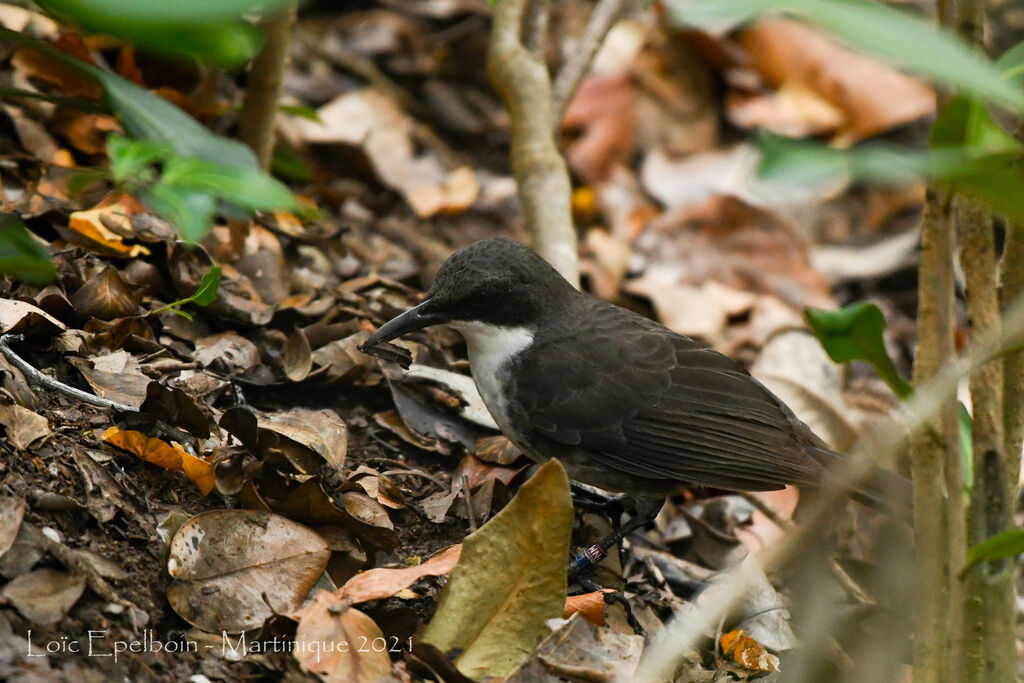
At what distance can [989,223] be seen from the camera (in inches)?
109

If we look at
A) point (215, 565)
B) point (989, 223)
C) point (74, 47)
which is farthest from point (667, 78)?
point (215, 565)

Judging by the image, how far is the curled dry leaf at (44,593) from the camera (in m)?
2.45

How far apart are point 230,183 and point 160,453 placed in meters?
0.84

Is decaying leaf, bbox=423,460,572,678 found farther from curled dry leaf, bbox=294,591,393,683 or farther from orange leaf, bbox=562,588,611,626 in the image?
orange leaf, bbox=562,588,611,626

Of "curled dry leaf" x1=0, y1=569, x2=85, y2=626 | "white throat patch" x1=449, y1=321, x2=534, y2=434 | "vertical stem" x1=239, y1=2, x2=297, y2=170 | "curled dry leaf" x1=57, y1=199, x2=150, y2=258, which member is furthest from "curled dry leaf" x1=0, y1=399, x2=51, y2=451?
"vertical stem" x1=239, y1=2, x2=297, y2=170

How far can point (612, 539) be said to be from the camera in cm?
386

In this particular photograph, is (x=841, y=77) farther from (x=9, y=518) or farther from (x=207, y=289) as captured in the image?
(x=9, y=518)

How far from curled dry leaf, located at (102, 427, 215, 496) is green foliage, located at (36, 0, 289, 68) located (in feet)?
4.24

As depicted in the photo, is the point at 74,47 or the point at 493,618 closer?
the point at 493,618

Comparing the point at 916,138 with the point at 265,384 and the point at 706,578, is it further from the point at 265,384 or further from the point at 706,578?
the point at 265,384

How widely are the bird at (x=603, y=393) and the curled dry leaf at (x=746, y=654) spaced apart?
0.56 metres

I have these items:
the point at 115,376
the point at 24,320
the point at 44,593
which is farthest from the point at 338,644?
the point at 24,320

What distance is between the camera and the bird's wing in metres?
3.92

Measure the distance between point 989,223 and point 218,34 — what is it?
6.47 ft
